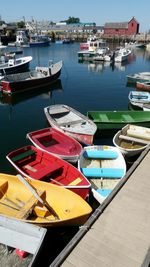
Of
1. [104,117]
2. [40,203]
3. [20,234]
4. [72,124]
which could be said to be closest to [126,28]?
[104,117]

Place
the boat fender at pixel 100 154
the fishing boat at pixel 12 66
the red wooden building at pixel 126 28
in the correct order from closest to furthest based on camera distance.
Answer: the boat fender at pixel 100 154 → the fishing boat at pixel 12 66 → the red wooden building at pixel 126 28

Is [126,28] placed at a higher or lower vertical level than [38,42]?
higher

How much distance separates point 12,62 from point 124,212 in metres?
33.8

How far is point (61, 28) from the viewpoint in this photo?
13312 cm

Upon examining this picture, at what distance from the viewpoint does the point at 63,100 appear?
27.3m

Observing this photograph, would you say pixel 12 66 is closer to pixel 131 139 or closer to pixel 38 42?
pixel 131 139

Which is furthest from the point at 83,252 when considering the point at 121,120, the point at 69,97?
the point at 69,97

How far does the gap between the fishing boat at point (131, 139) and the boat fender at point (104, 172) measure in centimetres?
200

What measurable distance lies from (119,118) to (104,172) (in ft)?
25.6

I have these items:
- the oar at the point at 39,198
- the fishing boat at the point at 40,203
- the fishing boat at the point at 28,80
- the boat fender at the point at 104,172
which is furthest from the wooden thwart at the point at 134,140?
the fishing boat at the point at 28,80

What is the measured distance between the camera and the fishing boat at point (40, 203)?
838cm

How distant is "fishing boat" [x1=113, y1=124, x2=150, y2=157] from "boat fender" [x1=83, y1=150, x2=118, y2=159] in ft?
2.15

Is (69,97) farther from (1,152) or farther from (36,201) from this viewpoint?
(36,201)

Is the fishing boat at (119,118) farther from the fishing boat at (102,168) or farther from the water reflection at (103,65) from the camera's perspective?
the water reflection at (103,65)
